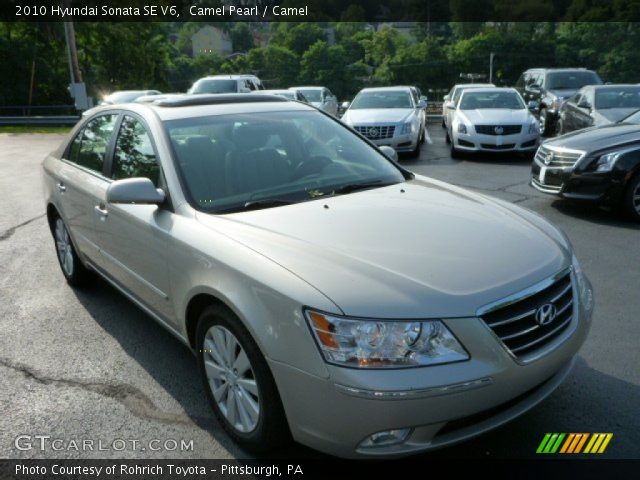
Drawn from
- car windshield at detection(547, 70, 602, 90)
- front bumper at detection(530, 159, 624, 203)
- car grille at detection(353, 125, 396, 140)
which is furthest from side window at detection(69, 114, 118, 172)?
car windshield at detection(547, 70, 602, 90)

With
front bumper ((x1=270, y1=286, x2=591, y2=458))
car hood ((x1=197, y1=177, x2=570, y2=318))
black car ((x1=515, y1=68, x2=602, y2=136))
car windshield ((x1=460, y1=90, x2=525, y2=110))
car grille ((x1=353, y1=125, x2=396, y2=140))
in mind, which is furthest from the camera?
black car ((x1=515, y1=68, x2=602, y2=136))

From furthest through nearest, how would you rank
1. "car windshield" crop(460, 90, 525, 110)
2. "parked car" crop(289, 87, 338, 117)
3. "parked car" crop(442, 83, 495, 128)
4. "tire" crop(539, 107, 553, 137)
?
1. "parked car" crop(289, 87, 338, 117)
2. "tire" crop(539, 107, 553, 137)
3. "parked car" crop(442, 83, 495, 128)
4. "car windshield" crop(460, 90, 525, 110)

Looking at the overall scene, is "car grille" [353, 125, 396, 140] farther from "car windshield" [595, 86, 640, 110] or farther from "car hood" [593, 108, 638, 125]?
"car windshield" [595, 86, 640, 110]

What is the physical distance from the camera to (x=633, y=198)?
670 cm

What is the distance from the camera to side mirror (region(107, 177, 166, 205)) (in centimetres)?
315

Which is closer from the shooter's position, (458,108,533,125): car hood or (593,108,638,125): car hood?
(593,108,638,125): car hood

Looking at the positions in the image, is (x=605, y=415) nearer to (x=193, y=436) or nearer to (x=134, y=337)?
(x=193, y=436)

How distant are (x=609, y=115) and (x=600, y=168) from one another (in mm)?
5174

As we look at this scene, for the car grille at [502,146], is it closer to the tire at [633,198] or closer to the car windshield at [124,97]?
the tire at [633,198]

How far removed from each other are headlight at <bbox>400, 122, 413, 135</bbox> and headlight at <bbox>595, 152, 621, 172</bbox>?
5903mm

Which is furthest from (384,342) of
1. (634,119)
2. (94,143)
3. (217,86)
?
(217,86)

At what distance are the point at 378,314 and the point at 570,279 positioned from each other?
3.67ft

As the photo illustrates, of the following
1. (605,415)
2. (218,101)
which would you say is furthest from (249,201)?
(605,415)

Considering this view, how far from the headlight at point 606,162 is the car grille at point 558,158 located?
22cm
